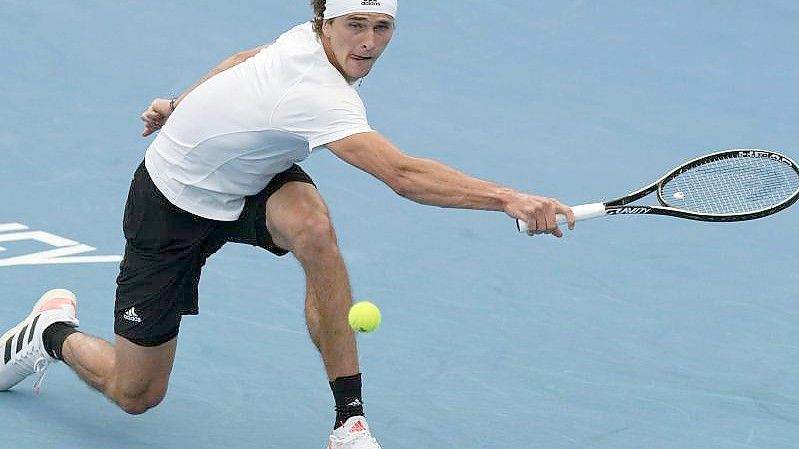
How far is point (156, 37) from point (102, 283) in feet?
10.6

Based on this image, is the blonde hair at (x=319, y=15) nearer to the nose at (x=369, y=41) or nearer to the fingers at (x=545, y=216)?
the nose at (x=369, y=41)

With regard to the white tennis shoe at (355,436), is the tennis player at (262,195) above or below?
above

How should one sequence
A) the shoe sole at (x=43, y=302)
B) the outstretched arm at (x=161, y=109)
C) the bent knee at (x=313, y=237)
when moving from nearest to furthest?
the bent knee at (x=313, y=237) < the outstretched arm at (x=161, y=109) < the shoe sole at (x=43, y=302)

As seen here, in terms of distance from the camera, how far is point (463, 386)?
6.17 m

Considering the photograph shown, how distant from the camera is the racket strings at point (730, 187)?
228 inches

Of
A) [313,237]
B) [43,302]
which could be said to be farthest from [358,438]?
[43,302]

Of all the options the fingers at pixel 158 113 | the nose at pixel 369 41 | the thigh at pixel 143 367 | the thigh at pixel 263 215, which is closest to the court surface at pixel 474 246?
the thigh at pixel 143 367

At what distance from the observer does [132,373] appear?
18.2 ft

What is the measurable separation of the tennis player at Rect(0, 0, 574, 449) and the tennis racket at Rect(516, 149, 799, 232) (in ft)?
3.29

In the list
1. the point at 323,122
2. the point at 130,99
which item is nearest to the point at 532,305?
the point at 323,122

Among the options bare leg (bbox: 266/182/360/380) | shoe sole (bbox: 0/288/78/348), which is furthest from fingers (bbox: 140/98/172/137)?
shoe sole (bbox: 0/288/78/348)

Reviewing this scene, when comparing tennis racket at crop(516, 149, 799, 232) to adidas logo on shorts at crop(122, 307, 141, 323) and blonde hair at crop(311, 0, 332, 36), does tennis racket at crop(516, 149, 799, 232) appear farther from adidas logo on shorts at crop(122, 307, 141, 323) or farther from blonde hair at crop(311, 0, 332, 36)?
adidas logo on shorts at crop(122, 307, 141, 323)

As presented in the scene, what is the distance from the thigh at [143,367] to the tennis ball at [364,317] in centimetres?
85

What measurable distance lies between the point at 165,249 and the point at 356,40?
3.52 feet
